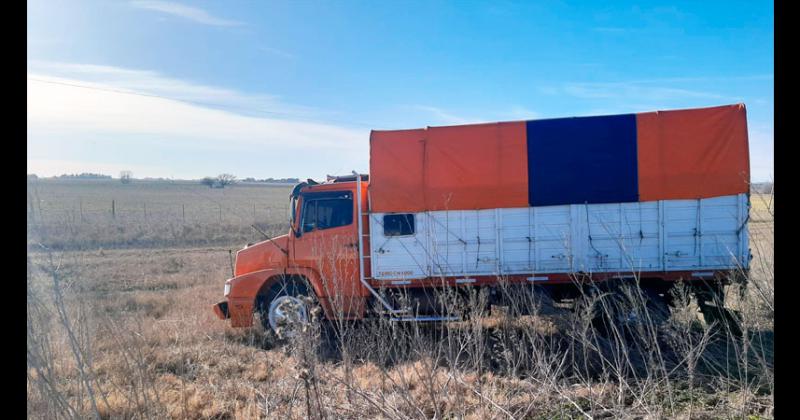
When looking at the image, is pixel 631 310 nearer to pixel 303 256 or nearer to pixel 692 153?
pixel 692 153

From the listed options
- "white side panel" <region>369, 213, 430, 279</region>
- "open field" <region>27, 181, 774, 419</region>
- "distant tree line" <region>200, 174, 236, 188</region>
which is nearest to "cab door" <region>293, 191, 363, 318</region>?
"white side panel" <region>369, 213, 430, 279</region>

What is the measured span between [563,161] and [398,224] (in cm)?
266

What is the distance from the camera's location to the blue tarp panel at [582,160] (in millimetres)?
6738

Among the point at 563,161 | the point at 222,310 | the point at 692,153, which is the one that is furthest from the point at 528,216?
the point at 222,310

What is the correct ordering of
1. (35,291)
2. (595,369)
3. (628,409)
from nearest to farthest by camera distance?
(35,291) → (628,409) → (595,369)

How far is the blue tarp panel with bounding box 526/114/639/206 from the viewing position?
674cm

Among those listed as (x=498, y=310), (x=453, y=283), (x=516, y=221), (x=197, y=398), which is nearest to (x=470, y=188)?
(x=516, y=221)

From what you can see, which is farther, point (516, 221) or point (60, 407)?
point (516, 221)

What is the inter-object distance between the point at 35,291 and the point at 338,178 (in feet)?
17.7

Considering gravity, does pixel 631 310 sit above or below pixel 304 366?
below

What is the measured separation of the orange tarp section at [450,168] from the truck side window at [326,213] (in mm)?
530

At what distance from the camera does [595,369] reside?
5648mm

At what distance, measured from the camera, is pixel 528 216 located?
6.82m
